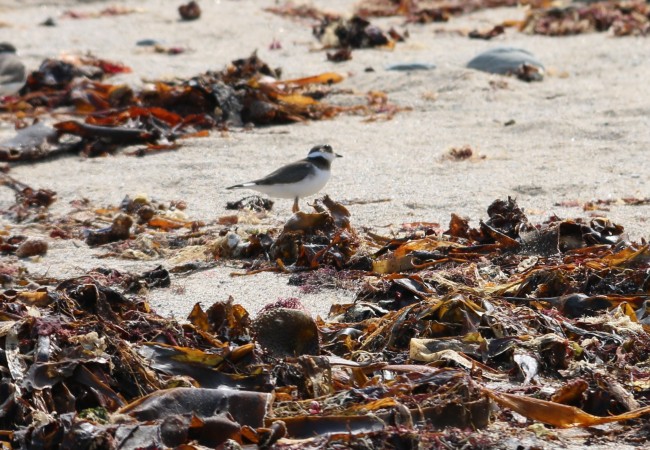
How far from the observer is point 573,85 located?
8.84 meters

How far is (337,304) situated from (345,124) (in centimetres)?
399

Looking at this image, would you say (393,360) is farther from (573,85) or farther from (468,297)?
(573,85)

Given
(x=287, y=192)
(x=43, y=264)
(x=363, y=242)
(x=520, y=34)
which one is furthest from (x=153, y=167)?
(x=520, y=34)

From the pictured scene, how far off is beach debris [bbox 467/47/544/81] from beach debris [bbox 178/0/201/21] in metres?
4.07

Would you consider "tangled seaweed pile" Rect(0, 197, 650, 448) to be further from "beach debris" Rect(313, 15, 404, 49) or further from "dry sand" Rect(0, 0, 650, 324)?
"beach debris" Rect(313, 15, 404, 49)

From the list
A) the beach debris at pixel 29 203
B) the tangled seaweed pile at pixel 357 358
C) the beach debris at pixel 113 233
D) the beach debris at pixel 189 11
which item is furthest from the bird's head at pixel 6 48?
the tangled seaweed pile at pixel 357 358

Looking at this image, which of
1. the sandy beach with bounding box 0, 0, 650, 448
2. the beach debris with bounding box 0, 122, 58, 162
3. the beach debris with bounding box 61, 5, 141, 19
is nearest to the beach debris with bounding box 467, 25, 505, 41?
the sandy beach with bounding box 0, 0, 650, 448

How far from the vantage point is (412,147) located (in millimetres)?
7395

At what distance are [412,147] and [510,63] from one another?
223cm

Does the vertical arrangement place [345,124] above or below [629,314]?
below

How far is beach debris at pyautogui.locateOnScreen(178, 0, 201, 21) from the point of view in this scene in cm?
1234

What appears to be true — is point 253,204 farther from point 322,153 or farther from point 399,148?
point 399,148

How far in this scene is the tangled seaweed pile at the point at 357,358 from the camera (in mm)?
3074

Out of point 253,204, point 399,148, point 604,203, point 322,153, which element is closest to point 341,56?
point 399,148
